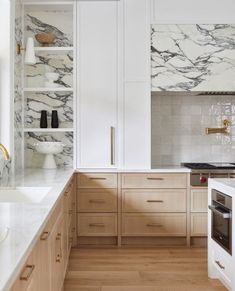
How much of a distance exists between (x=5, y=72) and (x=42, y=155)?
3.70 ft

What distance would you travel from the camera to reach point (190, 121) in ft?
14.9

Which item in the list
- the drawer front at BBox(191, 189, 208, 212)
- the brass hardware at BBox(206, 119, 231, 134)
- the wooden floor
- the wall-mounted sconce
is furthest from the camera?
the brass hardware at BBox(206, 119, 231, 134)

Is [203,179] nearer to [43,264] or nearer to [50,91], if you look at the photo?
[50,91]

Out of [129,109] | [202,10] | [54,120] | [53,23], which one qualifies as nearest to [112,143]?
[129,109]

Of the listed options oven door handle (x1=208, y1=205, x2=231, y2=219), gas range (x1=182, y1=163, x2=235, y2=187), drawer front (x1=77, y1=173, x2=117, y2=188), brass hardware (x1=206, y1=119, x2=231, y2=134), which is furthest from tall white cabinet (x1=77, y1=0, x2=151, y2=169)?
oven door handle (x1=208, y1=205, x2=231, y2=219)

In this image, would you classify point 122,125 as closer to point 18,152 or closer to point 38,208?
point 18,152

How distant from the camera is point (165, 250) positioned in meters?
3.96

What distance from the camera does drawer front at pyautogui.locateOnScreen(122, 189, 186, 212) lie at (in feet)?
13.2

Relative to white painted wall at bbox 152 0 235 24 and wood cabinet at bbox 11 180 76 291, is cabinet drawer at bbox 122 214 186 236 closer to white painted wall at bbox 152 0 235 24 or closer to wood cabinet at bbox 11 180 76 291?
wood cabinet at bbox 11 180 76 291

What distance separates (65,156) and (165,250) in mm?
1442

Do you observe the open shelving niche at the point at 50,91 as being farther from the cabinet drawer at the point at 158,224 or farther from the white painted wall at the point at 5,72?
the cabinet drawer at the point at 158,224

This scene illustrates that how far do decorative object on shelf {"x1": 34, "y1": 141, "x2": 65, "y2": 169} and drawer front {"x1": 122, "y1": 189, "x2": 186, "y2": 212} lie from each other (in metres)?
0.77

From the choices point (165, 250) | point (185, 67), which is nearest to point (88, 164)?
point (165, 250)

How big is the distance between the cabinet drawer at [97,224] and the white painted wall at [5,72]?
1.09 m
